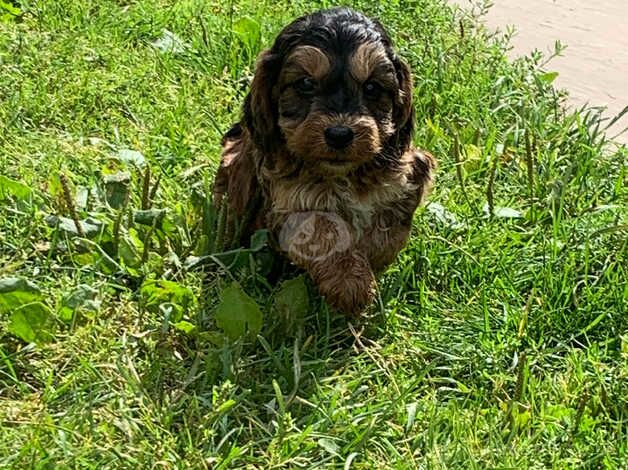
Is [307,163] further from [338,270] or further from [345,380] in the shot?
[345,380]

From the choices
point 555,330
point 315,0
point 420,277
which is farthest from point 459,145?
point 315,0

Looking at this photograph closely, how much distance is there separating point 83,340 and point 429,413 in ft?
3.78

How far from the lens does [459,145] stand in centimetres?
444

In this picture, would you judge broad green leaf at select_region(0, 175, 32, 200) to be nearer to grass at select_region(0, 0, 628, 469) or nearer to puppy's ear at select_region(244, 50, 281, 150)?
grass at select_region(0, 0, 628, 469)

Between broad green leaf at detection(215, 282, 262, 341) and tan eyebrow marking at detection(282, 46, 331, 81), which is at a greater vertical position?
tan eyebrow marking at detection(282, 46, 331, 81)

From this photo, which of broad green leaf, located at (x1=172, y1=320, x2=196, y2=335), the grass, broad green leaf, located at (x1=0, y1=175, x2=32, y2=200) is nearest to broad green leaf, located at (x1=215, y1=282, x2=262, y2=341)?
the grass

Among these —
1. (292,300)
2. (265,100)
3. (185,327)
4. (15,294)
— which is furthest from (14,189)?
(292,300)

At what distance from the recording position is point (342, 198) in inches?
143

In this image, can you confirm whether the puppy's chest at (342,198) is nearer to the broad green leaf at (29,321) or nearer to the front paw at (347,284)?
the front paw at (347,284)

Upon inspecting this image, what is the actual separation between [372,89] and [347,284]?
65cm

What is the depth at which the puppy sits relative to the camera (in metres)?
3.38

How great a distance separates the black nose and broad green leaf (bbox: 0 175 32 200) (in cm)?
134

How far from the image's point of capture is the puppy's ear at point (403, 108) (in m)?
3.59

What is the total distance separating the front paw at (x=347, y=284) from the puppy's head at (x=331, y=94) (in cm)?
32
